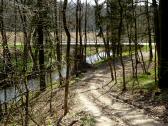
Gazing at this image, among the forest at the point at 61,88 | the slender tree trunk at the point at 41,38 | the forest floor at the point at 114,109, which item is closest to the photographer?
the forest at the point at 61,88

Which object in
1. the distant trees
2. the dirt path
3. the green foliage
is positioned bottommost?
the green foliage

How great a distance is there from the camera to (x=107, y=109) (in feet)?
69.1

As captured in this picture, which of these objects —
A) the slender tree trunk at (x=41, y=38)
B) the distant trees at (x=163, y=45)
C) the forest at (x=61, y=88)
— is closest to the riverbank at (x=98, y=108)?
the forest at (x=61, y=88)

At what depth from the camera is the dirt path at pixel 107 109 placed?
1778cm

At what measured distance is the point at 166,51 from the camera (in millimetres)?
23797

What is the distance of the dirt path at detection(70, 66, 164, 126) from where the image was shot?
1778 cm

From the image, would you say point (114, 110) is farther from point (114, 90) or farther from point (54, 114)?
point (114, 90)

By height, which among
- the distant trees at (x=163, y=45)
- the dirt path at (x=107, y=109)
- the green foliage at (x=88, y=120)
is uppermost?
the distant trees at (x=163, y=45)

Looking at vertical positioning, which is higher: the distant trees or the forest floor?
the distant trees

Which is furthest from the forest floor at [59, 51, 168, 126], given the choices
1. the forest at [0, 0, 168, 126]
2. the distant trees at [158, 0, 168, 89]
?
the distant trees at [158, 0, 168, 89]

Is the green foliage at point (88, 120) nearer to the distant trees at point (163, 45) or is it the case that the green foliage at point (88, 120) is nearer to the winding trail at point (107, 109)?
the winding trail at point (107, 109)

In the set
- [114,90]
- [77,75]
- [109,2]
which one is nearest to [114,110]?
[114,90]

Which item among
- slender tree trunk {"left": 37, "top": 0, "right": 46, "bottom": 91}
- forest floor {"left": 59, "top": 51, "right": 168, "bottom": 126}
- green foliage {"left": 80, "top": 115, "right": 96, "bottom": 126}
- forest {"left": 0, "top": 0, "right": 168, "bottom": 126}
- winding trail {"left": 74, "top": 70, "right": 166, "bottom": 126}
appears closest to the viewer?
forest {"left": 0, "top": 0, "right": 168, "bottom": 126}

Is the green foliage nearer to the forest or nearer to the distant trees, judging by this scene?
the forest
